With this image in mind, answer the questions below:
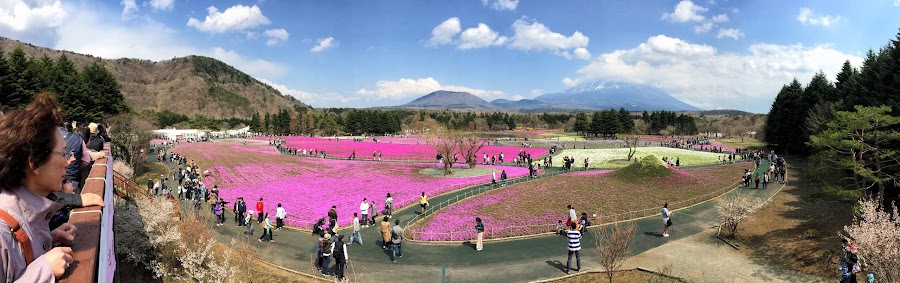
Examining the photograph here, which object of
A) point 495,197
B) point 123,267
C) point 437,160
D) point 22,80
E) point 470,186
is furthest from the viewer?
point 437,160

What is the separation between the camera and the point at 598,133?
379 ft

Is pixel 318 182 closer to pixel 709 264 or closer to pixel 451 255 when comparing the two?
pixel 451 255

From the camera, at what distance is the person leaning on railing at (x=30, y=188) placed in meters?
2.61

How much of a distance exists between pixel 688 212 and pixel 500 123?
5576 inches

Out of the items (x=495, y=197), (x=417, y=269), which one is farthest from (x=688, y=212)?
(x=417, y=269)

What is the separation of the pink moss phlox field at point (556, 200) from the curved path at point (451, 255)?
5.52 feet

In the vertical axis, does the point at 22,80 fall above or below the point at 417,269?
above

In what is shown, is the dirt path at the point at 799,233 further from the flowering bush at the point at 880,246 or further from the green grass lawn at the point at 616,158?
the green grass lawn at the point at 616,158

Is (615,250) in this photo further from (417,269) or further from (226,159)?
(226,159)

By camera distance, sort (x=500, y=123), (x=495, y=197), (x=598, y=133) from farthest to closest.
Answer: (x=500, y=123)
(x=598, y=133)
(x=495, y=197)

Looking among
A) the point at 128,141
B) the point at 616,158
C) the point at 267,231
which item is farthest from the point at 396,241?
the point at 616,158

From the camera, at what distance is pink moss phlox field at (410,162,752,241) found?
21.2m

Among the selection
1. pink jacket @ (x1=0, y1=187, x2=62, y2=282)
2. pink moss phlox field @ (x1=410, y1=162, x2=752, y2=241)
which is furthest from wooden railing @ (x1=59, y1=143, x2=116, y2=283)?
pink moss phlox field @ (x1=410, y1=162, x2=752, y2=241)

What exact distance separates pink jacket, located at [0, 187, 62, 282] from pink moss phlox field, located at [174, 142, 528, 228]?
19588 mm
